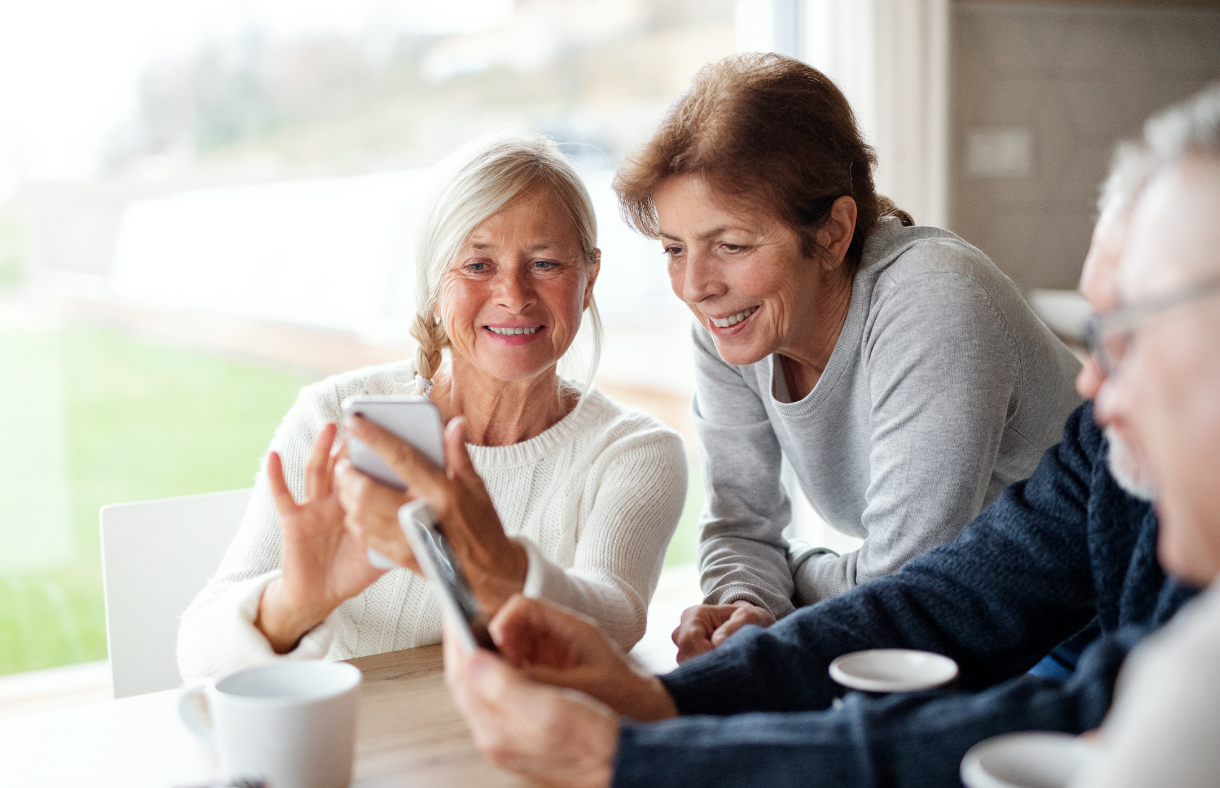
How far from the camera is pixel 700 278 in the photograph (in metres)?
1.54

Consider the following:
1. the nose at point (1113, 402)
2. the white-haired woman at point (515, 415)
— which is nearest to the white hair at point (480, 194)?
the white-haired woman at point (515, 415)

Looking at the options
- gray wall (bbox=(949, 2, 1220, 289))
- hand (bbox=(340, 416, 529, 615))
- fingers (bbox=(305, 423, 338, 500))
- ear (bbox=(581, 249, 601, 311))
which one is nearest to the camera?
hand (bbox=(340, 416, 529, 615))

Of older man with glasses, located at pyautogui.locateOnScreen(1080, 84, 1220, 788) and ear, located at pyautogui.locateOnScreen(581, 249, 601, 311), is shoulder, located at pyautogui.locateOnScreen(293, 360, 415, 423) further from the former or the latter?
older man with glasses, located at pyautogui.locateOnScreen(1080, 84, 1220, 788)

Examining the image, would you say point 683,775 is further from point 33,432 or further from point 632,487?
point 33,432

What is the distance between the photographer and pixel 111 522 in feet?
5.05

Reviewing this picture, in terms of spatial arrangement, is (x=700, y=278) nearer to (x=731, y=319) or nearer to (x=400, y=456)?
(x=731, y=319)

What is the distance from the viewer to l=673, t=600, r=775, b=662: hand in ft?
4.19

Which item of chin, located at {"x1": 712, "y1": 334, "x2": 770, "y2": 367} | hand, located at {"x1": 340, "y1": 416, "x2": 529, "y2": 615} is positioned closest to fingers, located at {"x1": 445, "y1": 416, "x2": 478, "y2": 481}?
hand, located at {"x1": 340, "y1": 416, "x2": 529, "y2": 615}

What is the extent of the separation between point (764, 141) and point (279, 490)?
0.78 meters

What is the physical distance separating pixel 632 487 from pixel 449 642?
700 millimetres

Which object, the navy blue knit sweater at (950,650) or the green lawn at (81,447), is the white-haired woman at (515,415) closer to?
the navy blue knit sweater at (950,650)

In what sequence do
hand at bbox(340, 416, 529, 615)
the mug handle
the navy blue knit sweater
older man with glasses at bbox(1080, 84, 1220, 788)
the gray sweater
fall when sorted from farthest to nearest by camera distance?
the gray sweater, hand at bbox(340, 416, 529, 615), the mug handle, the navy blue knit sweater, older man with glasses at bbox(1080, 84, 1220, 788)

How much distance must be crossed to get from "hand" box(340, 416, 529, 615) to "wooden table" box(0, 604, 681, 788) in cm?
14

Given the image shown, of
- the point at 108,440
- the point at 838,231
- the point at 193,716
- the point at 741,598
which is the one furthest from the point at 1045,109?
the point at 193,716
